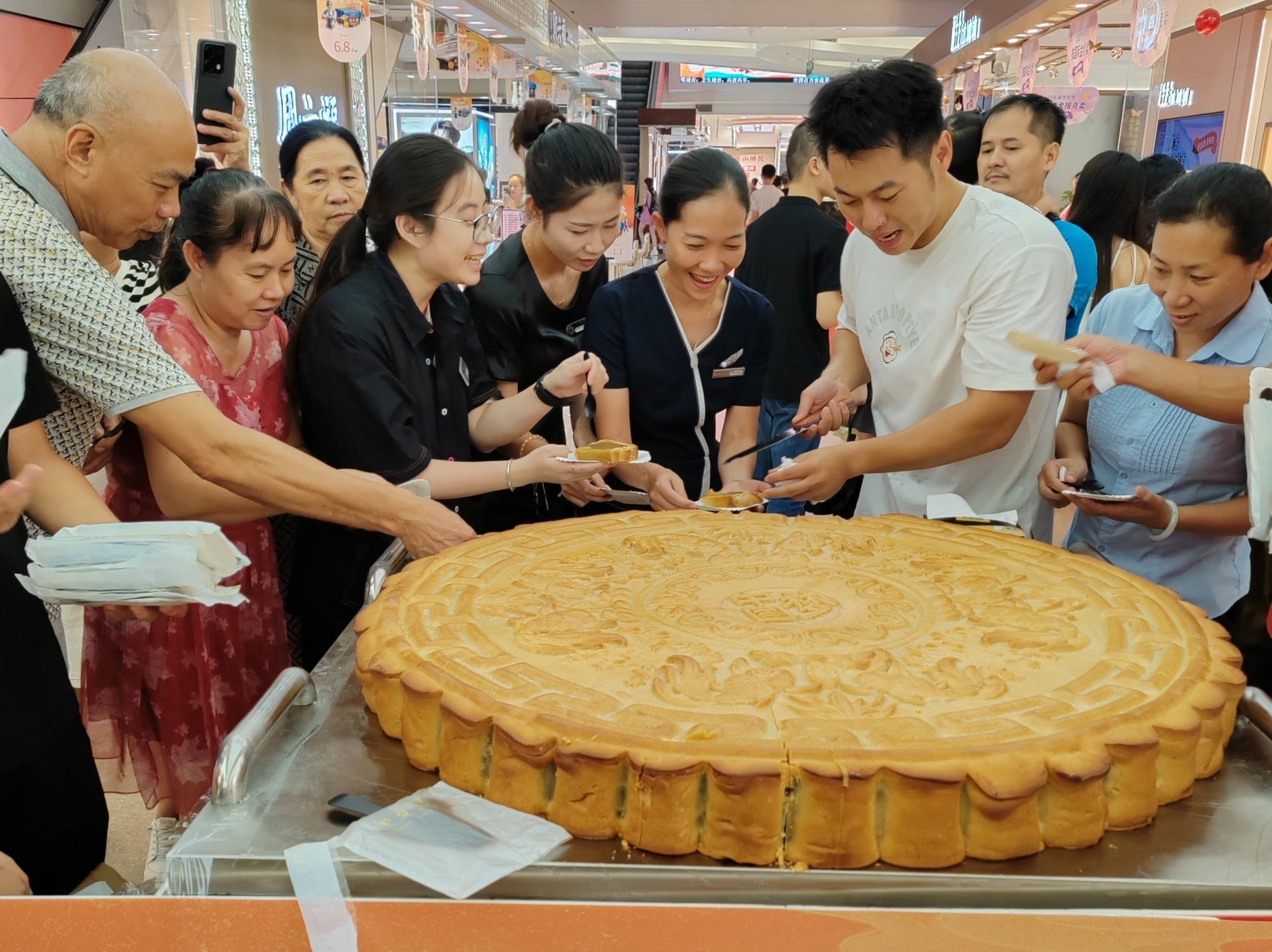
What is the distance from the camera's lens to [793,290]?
356 cm

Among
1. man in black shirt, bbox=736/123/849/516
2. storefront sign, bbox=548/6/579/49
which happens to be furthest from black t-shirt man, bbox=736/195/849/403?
storefront sign, bbox=548/6/579/49

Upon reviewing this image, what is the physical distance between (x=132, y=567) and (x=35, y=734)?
461 millimetres

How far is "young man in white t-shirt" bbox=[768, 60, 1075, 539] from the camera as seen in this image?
1760 millimetres

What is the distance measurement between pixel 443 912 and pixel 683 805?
0.26 m

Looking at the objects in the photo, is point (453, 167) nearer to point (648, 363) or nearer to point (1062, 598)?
point (648, 363)

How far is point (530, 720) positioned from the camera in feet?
3.57

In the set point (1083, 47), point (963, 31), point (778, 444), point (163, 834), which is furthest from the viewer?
point (963, 31)

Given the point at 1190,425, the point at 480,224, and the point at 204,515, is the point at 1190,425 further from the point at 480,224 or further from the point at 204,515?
the point at 204,515

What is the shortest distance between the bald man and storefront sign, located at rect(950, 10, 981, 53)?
29.8 feet

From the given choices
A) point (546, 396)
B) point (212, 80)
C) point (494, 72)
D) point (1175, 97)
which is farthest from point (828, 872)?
point (1175, 97)

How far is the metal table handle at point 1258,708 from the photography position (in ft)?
3.97

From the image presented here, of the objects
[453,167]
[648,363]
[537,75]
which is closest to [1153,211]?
[648,363]

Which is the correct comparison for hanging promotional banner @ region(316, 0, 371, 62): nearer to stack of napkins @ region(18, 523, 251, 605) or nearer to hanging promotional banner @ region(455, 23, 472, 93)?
hanging promotional banner @ region(455, 23, 472, 93)

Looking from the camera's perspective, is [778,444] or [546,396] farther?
[778,444]
